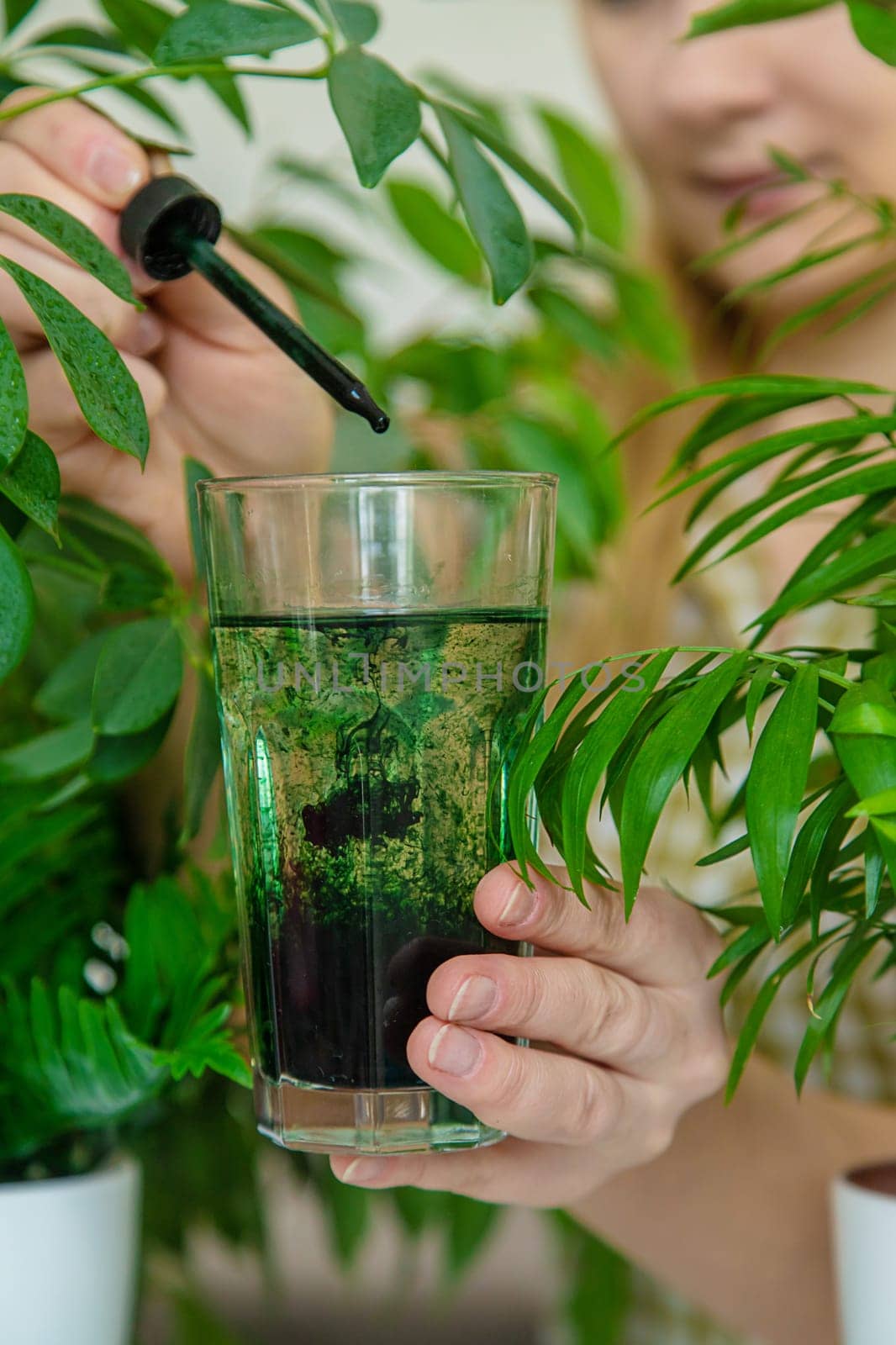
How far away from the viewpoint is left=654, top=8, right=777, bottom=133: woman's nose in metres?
1.06

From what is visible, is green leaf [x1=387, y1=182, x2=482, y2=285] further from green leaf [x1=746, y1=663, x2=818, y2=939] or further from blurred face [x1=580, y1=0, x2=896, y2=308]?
green leaf [x1=746, y1=663, x2=818, y2=939]

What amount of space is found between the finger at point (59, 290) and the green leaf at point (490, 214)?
0.15 metres

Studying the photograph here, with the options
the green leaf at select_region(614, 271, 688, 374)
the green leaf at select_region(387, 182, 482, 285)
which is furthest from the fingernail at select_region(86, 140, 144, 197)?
the green leaf at select_region(387, 182, 482, 285)


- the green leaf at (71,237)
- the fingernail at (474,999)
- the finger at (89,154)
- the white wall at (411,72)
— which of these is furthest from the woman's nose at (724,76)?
the white wall at (411,72)

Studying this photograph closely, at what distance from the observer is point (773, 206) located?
1.14 metres

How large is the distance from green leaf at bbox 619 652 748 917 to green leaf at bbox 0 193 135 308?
0.20 meters

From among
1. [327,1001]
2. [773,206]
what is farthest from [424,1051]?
[773,206]

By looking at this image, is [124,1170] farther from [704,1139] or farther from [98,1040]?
[704,1139]

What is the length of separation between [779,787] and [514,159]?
0.26 metres

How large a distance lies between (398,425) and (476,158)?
0.39m

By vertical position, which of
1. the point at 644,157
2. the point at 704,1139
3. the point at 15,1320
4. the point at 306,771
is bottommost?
the point at 704,1139

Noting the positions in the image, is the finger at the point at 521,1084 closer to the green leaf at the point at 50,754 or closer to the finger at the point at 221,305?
the green leaf at the point at 50,754

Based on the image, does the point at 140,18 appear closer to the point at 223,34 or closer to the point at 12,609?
the point at 223,34

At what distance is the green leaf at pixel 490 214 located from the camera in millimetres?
429
